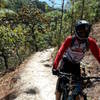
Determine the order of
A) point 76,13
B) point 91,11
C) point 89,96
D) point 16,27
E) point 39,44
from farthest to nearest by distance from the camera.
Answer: point 39,44 < point 16,27 < point 76,13 < point 91,11 < point 89,96

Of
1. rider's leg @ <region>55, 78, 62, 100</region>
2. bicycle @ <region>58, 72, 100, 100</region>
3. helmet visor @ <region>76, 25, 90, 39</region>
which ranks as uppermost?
helmet visor @ <region>76, 25, 90, 39</region>

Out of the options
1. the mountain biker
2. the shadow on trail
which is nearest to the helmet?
the mountain biker

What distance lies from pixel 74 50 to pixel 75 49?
5 cm

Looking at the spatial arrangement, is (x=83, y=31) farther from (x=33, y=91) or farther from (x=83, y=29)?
(x=33, y=91)

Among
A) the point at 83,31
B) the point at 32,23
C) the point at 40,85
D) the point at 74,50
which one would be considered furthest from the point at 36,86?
the point at 32,23

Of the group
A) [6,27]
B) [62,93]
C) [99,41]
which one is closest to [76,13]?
[6,27]

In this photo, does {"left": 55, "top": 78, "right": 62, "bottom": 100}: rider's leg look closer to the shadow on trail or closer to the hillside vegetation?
the shadow on trail

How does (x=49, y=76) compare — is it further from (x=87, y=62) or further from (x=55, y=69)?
(x=55, y=69)

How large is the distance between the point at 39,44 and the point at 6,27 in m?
A: 20.7

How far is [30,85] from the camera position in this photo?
13930 millimetres

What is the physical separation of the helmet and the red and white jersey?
400 mm

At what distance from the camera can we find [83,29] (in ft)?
18.8

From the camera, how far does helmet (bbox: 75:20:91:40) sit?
5.71 m

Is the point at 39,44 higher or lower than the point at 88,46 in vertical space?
lower
